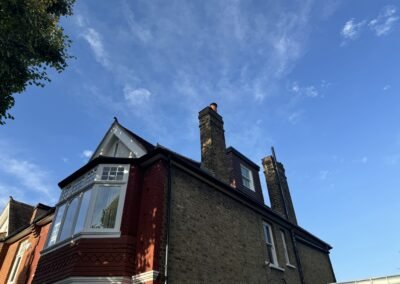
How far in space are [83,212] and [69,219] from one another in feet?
3.35

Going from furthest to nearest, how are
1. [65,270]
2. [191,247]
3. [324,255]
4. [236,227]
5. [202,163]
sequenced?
[324,255]
[202,163]
[236,227]
[191,247]
[65,270]

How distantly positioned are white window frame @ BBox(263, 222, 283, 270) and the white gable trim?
25.1 feet

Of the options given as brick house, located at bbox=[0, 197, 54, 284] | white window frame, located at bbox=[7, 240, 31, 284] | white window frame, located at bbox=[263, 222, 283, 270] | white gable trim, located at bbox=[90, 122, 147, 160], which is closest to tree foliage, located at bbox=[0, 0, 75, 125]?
white gable trim, located at bbox=[90, 122, 147, 160]

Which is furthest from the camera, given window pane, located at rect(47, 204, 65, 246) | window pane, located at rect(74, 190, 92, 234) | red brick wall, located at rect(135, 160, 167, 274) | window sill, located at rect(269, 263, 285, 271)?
window sill, located at rect(269, 263, 285, 271)

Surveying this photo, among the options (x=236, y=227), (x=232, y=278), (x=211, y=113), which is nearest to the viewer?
(x=232, y=278)

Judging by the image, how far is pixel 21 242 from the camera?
1766 centimetres

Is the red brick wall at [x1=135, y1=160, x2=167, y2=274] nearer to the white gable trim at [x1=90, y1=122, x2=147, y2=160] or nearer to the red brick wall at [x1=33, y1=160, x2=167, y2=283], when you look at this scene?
the red brick wall at [x1=33, y1=160, x2=167, y2=283]

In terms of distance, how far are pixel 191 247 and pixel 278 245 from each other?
6.75 meters

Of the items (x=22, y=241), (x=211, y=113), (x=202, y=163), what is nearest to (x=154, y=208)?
(x=202, y=163)

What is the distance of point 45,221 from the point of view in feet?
49.2

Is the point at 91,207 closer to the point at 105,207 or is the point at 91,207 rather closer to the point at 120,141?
the point at 105,207

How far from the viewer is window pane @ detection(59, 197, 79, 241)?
34.9ft

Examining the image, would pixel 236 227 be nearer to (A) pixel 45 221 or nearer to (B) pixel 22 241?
(A) pixel 45 221

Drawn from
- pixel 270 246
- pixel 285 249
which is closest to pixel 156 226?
pixel 270 246
